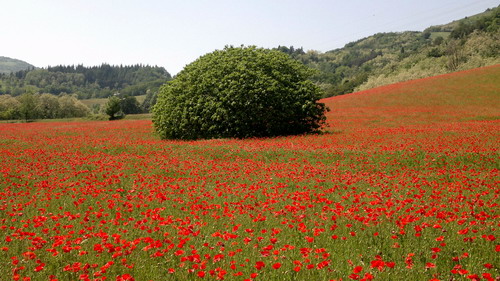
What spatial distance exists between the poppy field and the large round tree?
5291 millimetres

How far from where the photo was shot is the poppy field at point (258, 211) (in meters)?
5.23

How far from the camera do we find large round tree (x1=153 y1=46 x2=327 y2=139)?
2642 centimetres

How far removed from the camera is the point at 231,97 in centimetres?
2628

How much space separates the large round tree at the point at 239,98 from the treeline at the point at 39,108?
71108mm

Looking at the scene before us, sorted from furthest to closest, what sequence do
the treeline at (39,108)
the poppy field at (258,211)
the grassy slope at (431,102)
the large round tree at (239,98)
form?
the treeline at (39,108), the grassy slope at (431,102), the large round tree at (239,98), the poppy field at (258,211)

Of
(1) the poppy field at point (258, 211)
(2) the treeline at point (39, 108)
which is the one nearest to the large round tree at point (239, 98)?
(1) the poppy field at point (258, 211)

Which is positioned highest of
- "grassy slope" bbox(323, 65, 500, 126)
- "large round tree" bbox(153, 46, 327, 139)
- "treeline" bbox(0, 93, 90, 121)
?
"treeline" bbox(0, 93, 90, 121)

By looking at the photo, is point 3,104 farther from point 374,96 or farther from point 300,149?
point 300,149

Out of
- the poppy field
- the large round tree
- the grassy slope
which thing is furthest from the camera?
the grassy slope

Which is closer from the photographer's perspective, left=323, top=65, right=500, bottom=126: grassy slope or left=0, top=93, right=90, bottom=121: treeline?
left=323, top=65, right=500, bottom=126: grassy slope

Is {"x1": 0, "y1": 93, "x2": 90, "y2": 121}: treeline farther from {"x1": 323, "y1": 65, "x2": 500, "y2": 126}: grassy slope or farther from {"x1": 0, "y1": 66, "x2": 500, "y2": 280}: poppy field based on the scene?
{"x1": 323, "y1": 65, "x2": 500, "y2": 126}: grassy slope

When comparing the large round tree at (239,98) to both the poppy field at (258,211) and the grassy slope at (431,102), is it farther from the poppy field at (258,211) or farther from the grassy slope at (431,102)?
the grassy slope at (431,102)

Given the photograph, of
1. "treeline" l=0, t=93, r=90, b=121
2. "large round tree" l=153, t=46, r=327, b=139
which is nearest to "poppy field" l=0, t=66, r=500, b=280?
"large round tree" l=153, t=46, r=327, b=139

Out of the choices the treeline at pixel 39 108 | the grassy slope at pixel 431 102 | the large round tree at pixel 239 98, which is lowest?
the grassy slope at pixel 431 102
